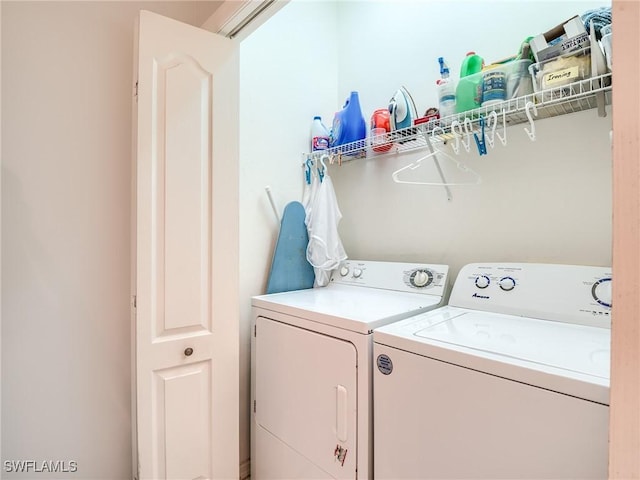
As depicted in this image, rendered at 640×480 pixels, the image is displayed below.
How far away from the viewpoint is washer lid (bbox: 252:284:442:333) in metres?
1.25

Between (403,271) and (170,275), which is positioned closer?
(170,275)

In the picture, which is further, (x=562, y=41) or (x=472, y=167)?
(x=472, y=167)

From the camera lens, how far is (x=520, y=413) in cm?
84

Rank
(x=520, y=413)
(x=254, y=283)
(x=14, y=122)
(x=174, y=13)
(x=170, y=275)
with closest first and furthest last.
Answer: (x=520, y=413)
(x=14, y=122)
(x=170, y=275)
(x=174, y=13)
(x=254, y=283)

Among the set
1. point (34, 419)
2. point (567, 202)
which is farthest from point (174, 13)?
point (567, 202)

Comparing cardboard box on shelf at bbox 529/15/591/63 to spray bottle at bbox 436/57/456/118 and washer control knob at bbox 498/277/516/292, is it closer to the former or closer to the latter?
spray bottle at bbox 436/57/456/118

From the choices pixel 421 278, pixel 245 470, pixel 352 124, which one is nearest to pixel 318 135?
pixel 352 124

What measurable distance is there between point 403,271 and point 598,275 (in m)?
0.83

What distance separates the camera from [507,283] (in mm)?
1401

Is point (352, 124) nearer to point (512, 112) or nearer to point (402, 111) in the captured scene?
point (402, 111)

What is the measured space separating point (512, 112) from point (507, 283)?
2.31ft

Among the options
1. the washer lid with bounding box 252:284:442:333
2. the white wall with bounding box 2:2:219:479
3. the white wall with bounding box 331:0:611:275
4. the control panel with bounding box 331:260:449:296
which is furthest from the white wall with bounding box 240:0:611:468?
the white wall with bounding box 2:2:219:479

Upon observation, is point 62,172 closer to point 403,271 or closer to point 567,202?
point 403,271

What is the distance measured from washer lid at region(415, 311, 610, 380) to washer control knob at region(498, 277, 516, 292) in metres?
0.13
